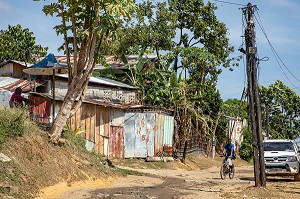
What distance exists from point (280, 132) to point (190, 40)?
31578 mm

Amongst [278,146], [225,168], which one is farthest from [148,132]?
[278,146]

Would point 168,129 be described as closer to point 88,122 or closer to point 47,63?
point 88,122

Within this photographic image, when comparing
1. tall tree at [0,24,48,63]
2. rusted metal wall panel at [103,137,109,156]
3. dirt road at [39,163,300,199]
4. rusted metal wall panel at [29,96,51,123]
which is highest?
tall tree at [0,24,48,63]

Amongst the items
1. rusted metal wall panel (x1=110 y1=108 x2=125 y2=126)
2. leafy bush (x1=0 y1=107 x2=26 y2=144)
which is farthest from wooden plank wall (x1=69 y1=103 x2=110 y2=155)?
leafy bush (x1=0 y1=107 x2=26 y2=144)

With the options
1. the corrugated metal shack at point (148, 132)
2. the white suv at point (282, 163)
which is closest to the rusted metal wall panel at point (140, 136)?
the corrugated metal shack at point (148, 132)

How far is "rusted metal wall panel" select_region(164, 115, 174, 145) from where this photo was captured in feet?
97.7

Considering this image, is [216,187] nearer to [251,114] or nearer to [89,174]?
[251,114]

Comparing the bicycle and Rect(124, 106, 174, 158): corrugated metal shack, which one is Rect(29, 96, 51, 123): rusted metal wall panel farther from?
the bicycle

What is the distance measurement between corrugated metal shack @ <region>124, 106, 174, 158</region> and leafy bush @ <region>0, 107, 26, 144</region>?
39.2 ft

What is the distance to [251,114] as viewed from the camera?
16.9 m

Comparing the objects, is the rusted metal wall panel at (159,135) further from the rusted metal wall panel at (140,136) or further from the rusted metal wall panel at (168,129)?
Answer: the rusted metal wall panel at (140,136)

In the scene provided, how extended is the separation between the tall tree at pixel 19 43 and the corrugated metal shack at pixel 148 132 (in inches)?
687

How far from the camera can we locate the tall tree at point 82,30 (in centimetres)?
1617

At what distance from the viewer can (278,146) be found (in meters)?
22.8
